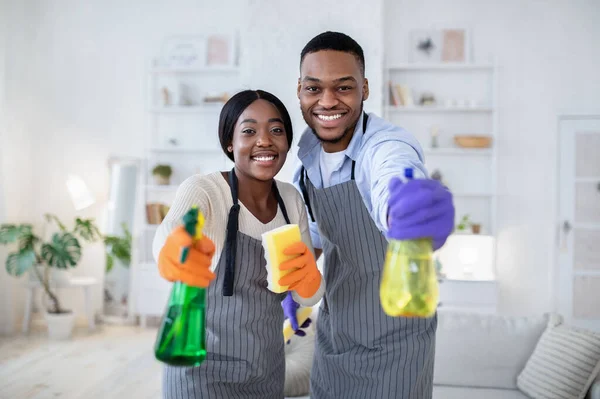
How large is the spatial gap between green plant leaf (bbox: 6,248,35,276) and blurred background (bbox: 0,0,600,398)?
10.4 inches

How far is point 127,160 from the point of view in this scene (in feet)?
17.6

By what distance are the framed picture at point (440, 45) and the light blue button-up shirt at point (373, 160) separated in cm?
385

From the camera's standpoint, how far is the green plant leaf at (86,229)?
4945 millimetres

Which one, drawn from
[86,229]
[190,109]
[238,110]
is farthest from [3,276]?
[238,110]

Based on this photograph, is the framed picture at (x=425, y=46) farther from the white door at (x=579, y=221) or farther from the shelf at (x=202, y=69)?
the shelf at (x=202, y=69)

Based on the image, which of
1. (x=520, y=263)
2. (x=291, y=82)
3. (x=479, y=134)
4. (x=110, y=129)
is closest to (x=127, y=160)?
(x=110, y=129)

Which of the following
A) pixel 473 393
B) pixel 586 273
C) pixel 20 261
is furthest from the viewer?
pixel 586 273

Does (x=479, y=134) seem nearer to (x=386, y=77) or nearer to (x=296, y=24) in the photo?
(x=386, y=77)

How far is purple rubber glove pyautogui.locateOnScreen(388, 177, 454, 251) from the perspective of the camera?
2.58 ft

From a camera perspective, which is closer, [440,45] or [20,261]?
[20,261]

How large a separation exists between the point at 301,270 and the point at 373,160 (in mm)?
321

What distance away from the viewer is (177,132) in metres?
5.42

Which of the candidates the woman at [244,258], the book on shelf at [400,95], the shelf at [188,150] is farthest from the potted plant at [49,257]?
the woman at [244,258]

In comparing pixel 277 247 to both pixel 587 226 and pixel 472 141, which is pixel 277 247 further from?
pixel 587 226
